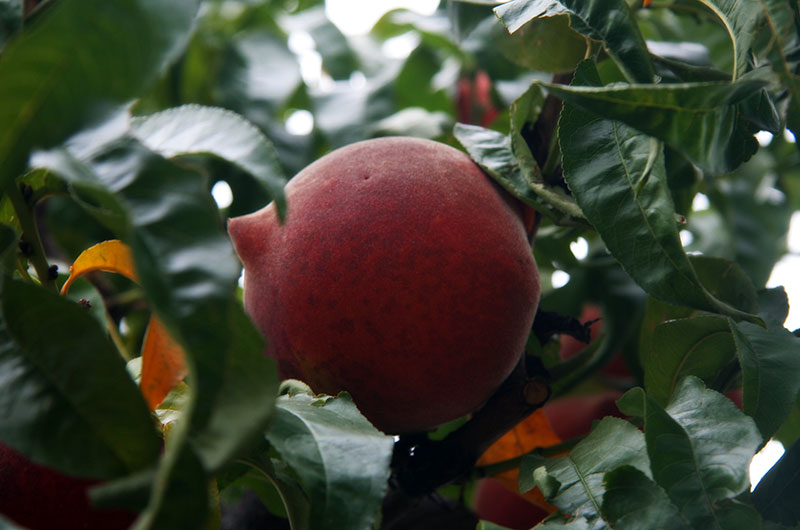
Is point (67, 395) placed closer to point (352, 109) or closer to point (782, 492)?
point (782, 492)

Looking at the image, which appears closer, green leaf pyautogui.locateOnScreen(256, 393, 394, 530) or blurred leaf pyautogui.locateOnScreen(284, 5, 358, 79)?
green leaf pyautogui.locateOnScreen(256, 393, 394, 530)

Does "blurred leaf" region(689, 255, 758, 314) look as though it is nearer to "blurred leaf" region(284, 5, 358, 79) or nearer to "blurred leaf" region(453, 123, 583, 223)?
"blurred leaf" region(453, 123, 583, 223)

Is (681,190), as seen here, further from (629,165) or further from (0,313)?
(0,313)

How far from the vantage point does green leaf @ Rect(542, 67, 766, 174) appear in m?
0.43

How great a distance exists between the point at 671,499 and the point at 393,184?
0.30m

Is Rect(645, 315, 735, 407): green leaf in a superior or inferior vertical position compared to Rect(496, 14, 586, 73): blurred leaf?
inferior

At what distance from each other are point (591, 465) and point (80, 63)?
0.40 metres

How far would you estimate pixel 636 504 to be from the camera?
1.52ft

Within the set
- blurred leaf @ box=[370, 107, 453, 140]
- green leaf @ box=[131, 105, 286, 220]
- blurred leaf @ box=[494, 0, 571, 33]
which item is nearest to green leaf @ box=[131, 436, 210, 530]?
green leaf @ box=[131, 105, 286, 220]

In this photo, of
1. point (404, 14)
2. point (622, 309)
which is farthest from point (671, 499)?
point (404, 14)

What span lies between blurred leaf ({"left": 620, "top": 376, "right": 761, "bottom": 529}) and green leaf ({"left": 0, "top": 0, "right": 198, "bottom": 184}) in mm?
345

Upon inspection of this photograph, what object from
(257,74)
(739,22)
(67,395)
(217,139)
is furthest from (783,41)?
(257,74)

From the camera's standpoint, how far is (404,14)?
1.29 m

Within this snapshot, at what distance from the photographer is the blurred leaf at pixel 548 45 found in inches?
26.0
